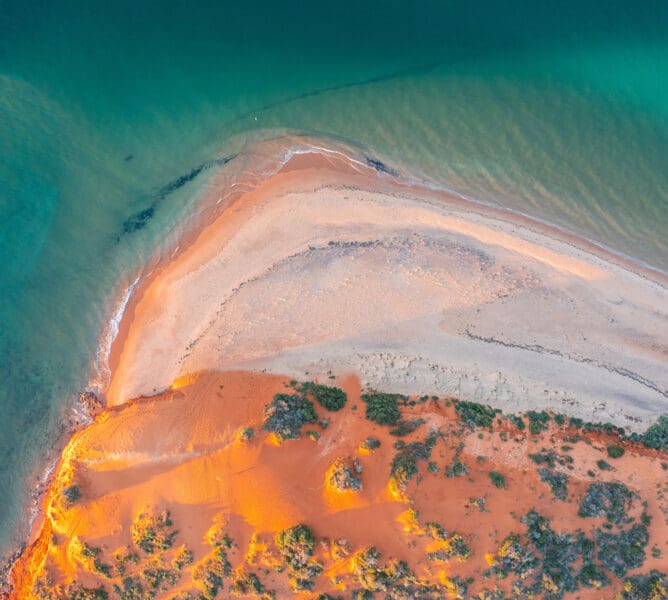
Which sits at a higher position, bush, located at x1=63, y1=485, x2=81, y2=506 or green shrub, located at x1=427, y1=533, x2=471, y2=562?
green shrub, located at x1=427, y1=533, x2=471, y2=562

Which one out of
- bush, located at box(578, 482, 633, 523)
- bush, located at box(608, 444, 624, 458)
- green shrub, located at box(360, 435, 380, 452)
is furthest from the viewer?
bush, located at box(608, 444, 624, 458)

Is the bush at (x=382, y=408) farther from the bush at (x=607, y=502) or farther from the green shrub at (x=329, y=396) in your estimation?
the bush at (x=607, y=502)

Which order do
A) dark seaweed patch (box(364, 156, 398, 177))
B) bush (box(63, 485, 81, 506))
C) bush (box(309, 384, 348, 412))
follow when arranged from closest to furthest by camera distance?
bush (box(63, 485, 81, 506)) < bush (box(309, 384, 348, 412)) < dark seaweed patch (box(364, 156, 398, 177))

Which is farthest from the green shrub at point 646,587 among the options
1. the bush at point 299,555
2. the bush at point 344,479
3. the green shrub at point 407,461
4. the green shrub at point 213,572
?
the green shrub at point 213,572

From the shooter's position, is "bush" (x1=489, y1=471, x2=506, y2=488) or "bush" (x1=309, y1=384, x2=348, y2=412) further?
"bush" (x1=309, y1=384, x2=348, y2=412)

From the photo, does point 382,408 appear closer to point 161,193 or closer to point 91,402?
point 91,402

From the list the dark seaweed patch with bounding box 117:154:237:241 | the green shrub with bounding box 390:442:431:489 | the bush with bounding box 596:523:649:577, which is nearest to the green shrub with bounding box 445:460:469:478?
the green shrub with bounding box 390:442:431:489

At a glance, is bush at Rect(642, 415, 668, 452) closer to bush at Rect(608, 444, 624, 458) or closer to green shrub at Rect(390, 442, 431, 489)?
bush at Rect(608, 444, 624, 458)

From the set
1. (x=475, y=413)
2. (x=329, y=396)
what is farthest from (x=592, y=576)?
(x=329, y=396)

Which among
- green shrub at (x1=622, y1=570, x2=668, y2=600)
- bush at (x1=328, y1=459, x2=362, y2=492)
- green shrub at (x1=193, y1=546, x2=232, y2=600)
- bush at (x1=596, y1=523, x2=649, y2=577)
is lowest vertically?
green shrub at (x1=193, y1=546, x2=232, y2=600)
